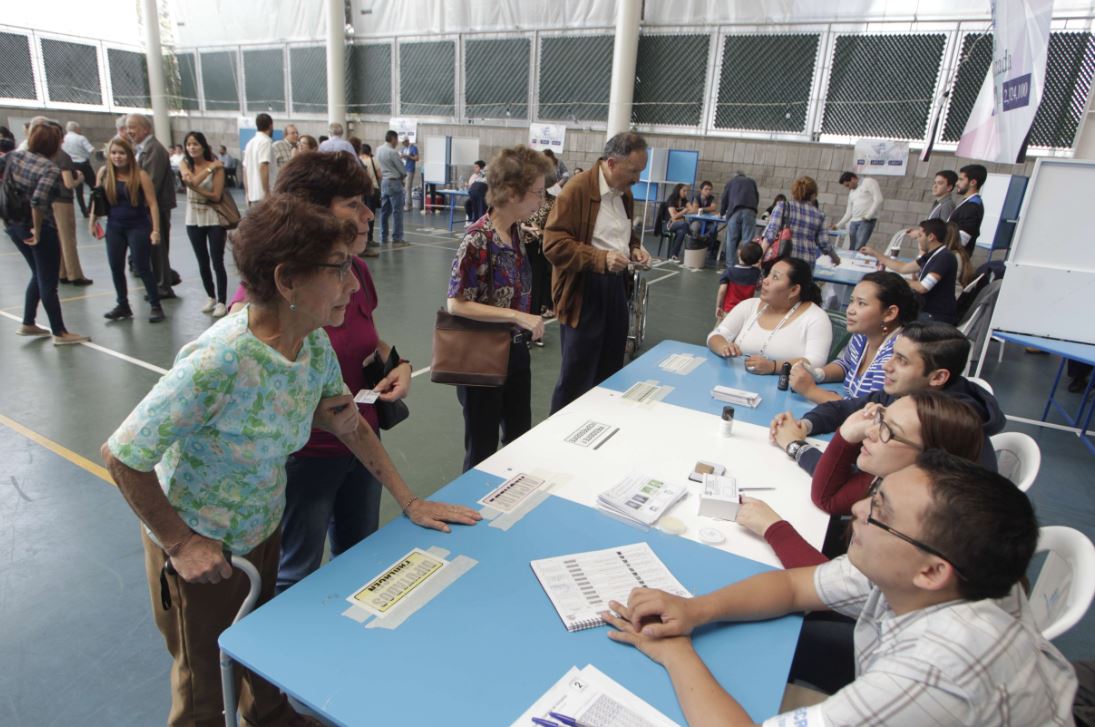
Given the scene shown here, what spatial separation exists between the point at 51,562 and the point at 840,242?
33.2 feet

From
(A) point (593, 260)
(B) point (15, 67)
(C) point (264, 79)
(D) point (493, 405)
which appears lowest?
(D) point (493, 405)

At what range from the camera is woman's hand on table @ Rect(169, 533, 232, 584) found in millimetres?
1218

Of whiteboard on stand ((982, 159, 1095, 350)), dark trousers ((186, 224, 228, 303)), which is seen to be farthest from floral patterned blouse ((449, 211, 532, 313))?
dark trousers ((186, 224, 228, 303))

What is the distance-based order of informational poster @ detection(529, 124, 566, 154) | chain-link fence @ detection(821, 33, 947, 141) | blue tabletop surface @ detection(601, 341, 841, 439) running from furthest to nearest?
informational poster @ detection(529, 124, 566, 154), chain-link fence @ detection(821, 33, 947, 141), blue tabletop surface @ detection(601, 341, 841, 439)

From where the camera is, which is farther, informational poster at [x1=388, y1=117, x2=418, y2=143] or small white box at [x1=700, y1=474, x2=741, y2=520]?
informational poster at [x1=388, y1=117, x2=418, y2=143]

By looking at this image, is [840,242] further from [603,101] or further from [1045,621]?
[1045,621]

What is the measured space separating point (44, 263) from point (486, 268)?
3937mm

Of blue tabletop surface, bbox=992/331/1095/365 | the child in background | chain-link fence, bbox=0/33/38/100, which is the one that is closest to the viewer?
blue tabletop surface, bbox=992/331/1095/365

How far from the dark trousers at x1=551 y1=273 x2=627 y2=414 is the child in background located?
1.78 m

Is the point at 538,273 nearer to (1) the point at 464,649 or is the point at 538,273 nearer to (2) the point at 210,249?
(2) the point at 210,249

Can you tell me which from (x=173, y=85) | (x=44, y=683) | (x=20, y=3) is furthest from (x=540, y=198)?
(x=173, y=85)

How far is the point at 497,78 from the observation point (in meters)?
13.8

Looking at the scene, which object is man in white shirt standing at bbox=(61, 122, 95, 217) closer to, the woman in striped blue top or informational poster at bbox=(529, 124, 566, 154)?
informational poster at bbox=(529, 124, 566, 154)

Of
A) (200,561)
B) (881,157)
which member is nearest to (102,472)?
(200,561)
